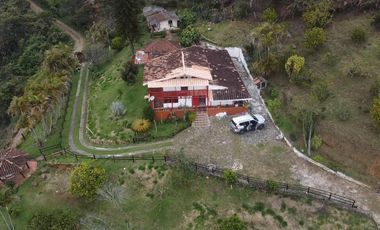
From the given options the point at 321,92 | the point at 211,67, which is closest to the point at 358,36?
the point at 321,92

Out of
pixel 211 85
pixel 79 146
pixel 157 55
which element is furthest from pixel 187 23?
pixel 79 146

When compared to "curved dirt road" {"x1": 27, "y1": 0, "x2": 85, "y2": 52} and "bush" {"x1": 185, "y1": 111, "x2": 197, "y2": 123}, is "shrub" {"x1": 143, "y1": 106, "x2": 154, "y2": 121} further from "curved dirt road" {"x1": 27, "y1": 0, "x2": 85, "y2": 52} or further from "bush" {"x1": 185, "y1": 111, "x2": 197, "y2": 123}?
"curved dirt road" {"x1": 27, "y1": 0, "x2": 85, "y2": 52}

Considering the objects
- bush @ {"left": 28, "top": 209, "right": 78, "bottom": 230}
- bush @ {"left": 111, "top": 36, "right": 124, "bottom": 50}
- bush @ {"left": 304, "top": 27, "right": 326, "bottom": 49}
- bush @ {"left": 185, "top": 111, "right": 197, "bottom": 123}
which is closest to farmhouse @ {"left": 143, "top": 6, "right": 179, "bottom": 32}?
bush @ {"left": 111, "top": 36, "right": 124, "bottom": 50}

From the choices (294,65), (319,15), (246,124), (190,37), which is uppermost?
(319,15)

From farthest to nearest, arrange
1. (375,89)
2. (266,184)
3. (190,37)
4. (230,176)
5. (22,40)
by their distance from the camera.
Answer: (22,40), (190,37), (375,89), (230,176), (266,184)

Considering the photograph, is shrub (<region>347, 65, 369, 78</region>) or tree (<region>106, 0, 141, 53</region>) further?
tree (<region>106, 0, 141, 53</region>)

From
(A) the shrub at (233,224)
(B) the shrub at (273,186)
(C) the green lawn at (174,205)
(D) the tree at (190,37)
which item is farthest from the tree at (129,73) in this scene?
(A) the shrub at (233,224)

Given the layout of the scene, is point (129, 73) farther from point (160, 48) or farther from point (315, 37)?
point (315, 37)

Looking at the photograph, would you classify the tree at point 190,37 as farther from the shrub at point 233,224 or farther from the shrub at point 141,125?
the shrub at point 233,224
